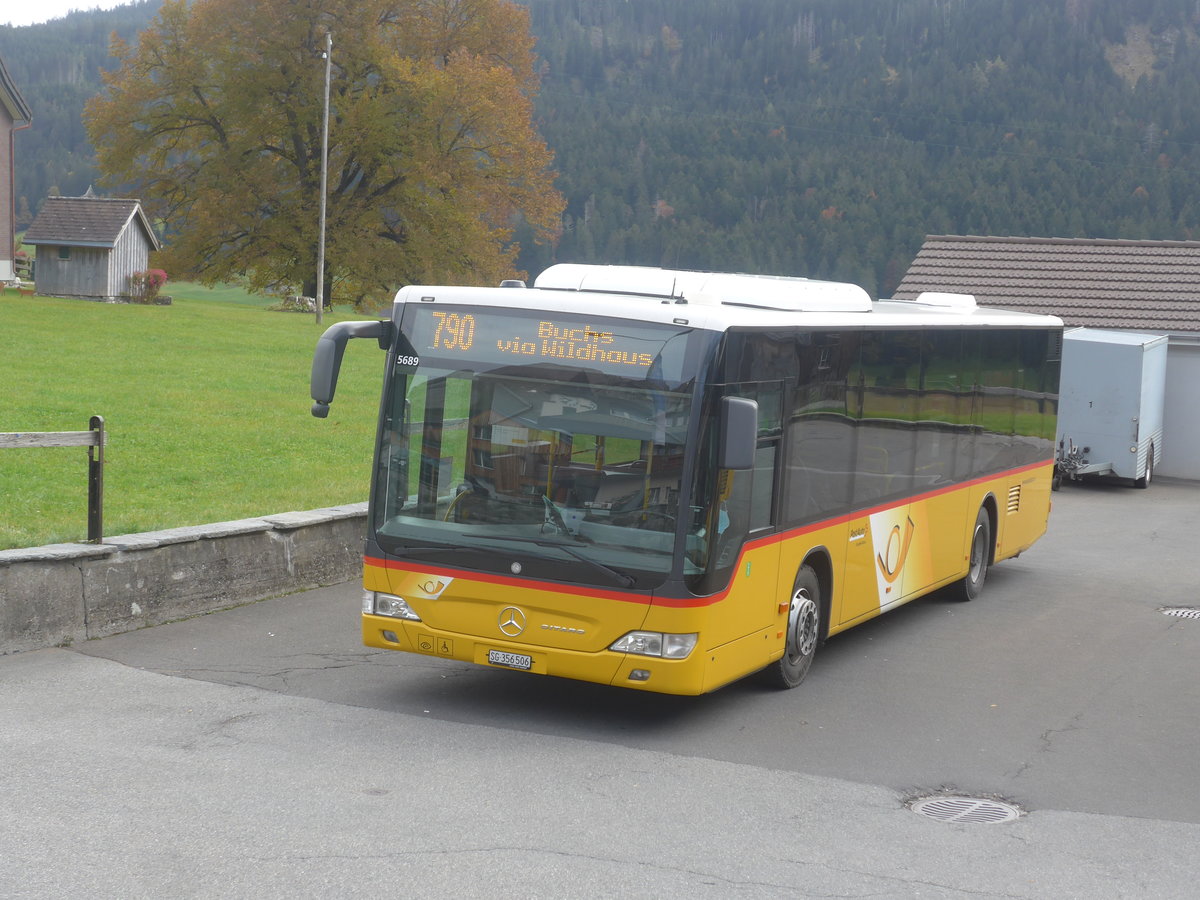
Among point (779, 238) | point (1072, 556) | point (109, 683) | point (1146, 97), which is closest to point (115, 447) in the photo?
point (109, 683)

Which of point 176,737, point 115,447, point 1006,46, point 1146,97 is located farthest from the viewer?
point 1006,46

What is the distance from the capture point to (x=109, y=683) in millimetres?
9312

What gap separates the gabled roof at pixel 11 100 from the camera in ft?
161

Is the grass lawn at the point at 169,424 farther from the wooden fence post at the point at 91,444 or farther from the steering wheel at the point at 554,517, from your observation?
the steering wheel at the point at 554,517

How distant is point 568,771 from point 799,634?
272cm

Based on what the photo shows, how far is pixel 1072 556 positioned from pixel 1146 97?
459 ft

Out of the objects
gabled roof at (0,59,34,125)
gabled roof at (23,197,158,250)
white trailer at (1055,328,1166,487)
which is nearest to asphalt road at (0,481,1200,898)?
white trailer at (1055,328,1166,487)

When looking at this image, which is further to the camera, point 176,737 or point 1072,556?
point 1072,556

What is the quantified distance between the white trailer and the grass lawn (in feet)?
40.8

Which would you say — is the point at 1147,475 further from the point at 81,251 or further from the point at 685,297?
the point at 81,251

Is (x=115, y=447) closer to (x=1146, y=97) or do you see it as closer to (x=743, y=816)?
(x=743, y=816)

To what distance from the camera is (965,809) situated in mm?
7598

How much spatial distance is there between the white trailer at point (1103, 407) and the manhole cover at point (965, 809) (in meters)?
19.9

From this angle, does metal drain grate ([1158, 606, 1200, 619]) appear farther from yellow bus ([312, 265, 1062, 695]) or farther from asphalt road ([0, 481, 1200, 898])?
yellow bus ([312, 265, 1062, 695])
